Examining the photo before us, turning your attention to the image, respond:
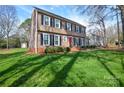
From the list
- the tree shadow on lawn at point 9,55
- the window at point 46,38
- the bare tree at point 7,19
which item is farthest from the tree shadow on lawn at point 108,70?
the window at point 46,38

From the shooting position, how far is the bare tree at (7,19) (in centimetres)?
505

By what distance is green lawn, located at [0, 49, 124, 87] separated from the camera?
13.4ft

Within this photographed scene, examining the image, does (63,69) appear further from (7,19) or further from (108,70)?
(7,19)

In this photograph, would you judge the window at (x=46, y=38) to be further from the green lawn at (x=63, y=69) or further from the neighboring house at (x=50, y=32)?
the green lawn at (x=63, y=69)

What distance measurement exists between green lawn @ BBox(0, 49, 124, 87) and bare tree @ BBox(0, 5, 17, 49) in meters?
0.59

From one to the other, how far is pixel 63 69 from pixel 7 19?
2.01 metres

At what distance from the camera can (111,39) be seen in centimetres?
613

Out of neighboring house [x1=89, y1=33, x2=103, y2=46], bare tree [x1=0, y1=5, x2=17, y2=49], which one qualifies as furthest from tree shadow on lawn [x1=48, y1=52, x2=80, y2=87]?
bare tree [x1=0, y1=5, x2=17, y2=49]

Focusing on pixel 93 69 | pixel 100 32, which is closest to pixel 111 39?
pixel 100 32

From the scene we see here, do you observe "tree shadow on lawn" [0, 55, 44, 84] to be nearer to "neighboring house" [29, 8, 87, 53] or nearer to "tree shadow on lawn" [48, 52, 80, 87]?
"tree shadow on lawn" [48, 52, 80, 87]

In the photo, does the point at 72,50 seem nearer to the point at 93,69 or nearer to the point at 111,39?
the point at 111,39

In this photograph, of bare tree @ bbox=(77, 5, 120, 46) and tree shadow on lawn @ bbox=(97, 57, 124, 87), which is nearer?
tree shadow on lawn @ bbox=(97, 57, 124, 87)

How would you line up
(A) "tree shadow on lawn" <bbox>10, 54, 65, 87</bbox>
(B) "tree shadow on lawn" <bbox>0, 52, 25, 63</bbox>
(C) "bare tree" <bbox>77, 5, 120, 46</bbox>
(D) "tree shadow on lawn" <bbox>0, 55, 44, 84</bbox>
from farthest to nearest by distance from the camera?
1. (C) "bare tree" <bbox>77, 5, 120, 46</bbox>
2. (B) "tree shadow on lawn" <bbox>0, 52, 25, 63</bbox>
3. (D) "tree shadow on lawn" <bbox>0, 55, 44, 84</bbox>
4. (A) "tree shadow on lawn" <bbox>10, 54, 65, 87</bbox>
